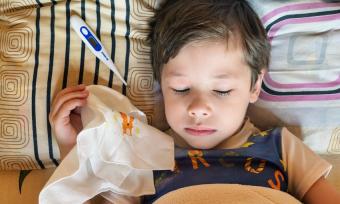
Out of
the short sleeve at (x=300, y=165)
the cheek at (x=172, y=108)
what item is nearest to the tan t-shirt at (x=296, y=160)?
the short sleeve at (x=300, y=165)

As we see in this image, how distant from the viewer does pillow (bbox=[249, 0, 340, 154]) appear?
115cm

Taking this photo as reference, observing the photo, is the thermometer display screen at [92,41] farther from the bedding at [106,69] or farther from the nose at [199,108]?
the nose at [199,108]

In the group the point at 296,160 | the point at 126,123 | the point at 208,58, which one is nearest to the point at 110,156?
the point at 126,123

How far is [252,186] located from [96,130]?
0.33m

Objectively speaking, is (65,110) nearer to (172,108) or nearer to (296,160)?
(172,108)

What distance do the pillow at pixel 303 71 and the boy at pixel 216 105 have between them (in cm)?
5

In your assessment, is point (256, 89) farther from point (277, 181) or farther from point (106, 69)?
point (106, 69)

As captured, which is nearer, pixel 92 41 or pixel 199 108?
pixel 199 108

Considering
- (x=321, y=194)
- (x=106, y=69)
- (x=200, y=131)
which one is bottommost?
(x=321, y=194)

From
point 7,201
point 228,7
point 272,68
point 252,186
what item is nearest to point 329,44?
point 272,68

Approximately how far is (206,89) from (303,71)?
26 centimetres

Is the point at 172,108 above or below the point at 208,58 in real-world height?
below

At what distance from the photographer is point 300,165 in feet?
3.62

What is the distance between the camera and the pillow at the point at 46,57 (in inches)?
44.1
